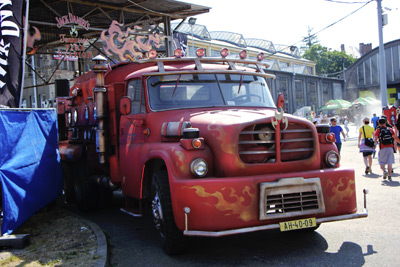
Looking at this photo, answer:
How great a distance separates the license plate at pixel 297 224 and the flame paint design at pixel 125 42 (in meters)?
11.0

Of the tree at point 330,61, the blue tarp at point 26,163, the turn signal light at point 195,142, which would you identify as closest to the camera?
the turn signal light at point 195,142

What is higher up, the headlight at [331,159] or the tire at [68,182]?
the headlight at [331,159]

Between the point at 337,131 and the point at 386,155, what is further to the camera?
the point at 337,131

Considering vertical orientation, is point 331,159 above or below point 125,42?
below

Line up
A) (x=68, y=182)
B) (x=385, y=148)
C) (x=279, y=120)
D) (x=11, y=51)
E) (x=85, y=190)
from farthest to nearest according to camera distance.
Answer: (x=385, y=148)
(x=68, y=182)
(x=85, y=190)
(x=11, y=51)
(x=279, y=120)

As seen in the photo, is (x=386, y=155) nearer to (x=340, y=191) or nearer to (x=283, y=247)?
(x=340, y=191)

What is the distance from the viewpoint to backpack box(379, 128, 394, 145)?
37.4 feet

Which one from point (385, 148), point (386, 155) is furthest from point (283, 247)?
point (385, 148)

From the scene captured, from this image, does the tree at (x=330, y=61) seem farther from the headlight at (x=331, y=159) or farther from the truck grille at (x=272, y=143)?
the truck grille at (x=272, y=143)

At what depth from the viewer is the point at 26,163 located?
6.81m

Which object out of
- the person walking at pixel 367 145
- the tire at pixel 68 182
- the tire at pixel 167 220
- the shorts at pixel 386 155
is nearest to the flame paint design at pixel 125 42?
the tire at pixel 68 182

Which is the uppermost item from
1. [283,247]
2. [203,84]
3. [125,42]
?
[125,42]

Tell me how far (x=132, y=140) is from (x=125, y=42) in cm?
978

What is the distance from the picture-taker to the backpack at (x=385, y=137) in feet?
37.4
